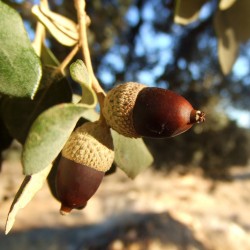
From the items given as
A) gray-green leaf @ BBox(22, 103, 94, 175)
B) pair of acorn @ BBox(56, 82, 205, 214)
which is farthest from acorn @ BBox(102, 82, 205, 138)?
gray-green leaf @ BBox(22, 103, 94, 175)

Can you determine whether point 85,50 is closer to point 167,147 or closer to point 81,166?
point 81,166

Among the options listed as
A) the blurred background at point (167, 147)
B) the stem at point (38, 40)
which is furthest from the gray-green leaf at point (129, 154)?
the blurred background at point (167, 147)

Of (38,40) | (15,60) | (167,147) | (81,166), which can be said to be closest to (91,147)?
(81,166)

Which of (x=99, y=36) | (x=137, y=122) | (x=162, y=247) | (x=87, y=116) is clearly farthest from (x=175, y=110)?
(x=162, y=247)

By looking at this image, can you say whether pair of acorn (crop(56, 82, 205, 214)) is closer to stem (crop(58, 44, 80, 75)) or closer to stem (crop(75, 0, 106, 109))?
stem (crop(75, 0, 106, 109))

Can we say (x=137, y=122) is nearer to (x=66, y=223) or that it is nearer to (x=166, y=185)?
(x=66, y=223)
